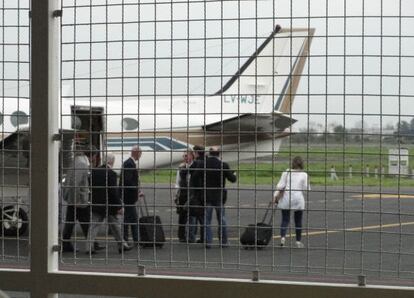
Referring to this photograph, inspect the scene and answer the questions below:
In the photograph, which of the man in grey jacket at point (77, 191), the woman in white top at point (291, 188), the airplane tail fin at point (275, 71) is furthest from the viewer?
the man in grey jacket at point (77, 191)

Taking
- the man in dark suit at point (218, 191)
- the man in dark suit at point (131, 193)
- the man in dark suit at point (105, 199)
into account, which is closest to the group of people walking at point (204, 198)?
the man in dark suit at point (218, 191)

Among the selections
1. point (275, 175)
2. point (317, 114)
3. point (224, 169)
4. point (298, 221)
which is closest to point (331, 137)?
point (317, 114)

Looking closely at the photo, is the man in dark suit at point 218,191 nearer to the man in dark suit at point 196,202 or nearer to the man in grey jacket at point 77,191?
the man in dark suit at point 196,202

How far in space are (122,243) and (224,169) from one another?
0.78 meters

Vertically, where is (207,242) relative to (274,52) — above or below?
below

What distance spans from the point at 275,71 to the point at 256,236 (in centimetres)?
97

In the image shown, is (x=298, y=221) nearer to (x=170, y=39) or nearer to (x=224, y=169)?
(x=224, y=169)

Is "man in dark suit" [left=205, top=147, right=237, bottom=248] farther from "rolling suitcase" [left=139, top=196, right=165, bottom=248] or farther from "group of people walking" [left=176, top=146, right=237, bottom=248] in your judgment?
"rolling suitcase" [left=139, top=196, right=165, bottom=248]

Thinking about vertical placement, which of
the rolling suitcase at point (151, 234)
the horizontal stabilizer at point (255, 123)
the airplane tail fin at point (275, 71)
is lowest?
the rolling suitcase at point (151, 234)

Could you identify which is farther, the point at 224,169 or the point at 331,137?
the point at 224,169

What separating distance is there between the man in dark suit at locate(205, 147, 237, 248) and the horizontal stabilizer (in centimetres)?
20

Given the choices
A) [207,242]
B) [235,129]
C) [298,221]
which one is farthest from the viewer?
[298,221]

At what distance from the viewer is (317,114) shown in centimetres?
390

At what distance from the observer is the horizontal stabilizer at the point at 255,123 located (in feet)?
13.1
